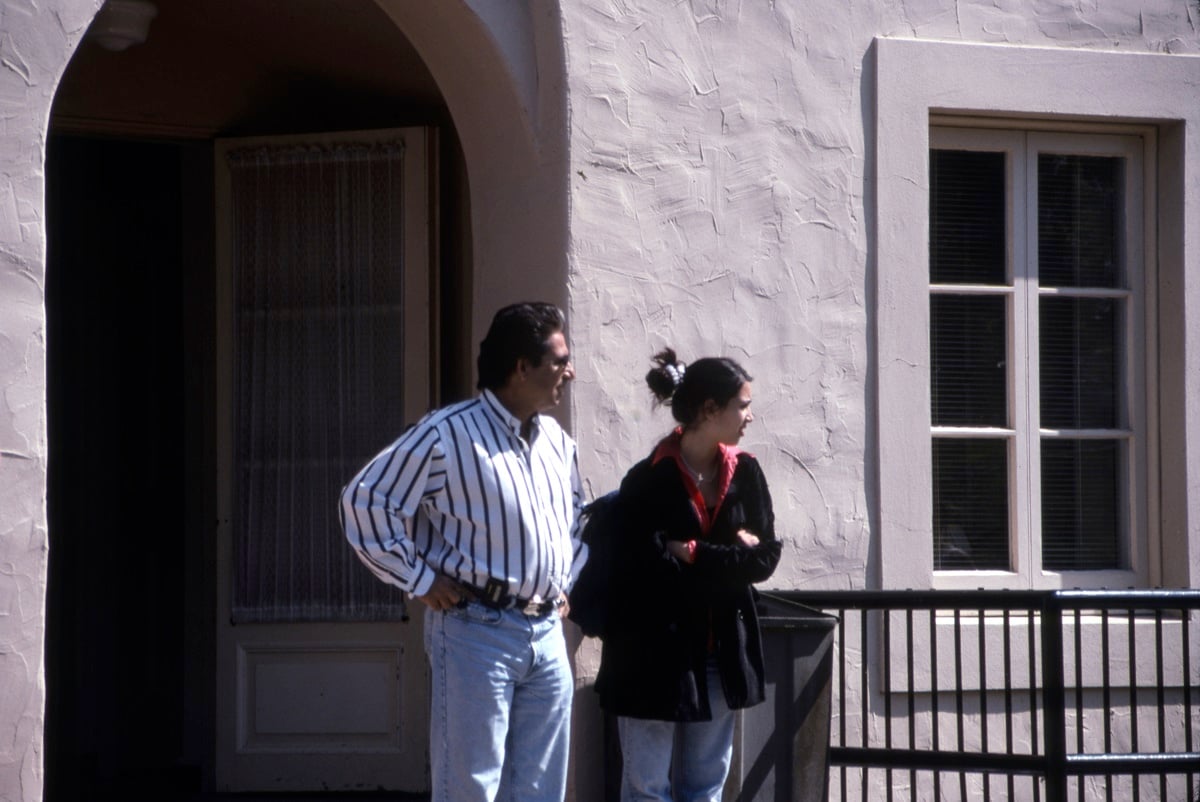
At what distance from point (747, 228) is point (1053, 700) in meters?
1.97

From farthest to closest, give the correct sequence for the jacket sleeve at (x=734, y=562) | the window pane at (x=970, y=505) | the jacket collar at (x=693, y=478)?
the window pane at (x=970, y=505)
the jacket collar at (x=693, y=478)
the jacket sleeve at (x=734, y=562)

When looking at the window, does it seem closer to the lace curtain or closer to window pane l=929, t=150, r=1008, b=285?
window pane l=929, t=150, r=1008, b=285

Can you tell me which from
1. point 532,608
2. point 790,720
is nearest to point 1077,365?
point 790,720

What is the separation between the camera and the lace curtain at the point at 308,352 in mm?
6500

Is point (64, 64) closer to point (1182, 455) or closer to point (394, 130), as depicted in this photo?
point (394, 130)

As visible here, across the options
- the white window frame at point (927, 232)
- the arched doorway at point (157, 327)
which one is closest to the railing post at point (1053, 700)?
the white window frame at point (927, 232)

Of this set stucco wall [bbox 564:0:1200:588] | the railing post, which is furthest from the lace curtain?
the railing post

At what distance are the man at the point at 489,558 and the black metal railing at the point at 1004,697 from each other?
4.92ft

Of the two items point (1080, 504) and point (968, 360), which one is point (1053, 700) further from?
point (968, 360)

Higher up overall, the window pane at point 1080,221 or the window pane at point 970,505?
the window pane at point 1080,221

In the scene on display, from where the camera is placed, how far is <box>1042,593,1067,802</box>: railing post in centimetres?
491

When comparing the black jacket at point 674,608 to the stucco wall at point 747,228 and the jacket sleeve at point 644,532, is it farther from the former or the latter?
the stucco wall at point 747,228

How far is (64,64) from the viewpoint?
478 centimetres

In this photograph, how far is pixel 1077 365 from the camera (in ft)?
20.6
